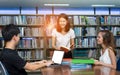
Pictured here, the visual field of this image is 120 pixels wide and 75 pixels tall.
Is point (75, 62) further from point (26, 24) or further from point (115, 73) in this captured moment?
point (26, 24)

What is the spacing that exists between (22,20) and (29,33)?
406 millimetres

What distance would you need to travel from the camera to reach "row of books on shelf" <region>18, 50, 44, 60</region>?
7.31 m

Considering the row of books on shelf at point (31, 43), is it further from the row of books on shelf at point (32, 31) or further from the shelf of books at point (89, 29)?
the shelf of books at point (89, 29)

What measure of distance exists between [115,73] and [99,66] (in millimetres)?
551

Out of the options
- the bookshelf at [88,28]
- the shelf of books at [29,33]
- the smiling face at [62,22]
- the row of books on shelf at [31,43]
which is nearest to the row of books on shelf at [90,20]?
the bookshelf at [88,28]

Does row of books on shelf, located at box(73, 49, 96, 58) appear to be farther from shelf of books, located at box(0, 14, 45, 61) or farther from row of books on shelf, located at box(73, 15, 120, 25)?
shelf of books, located at box(0, 14, 45, 61)

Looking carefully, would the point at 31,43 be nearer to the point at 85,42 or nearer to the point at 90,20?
the point at 85,42

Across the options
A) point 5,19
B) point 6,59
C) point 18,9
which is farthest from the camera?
point 18,9

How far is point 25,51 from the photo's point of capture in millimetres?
7324

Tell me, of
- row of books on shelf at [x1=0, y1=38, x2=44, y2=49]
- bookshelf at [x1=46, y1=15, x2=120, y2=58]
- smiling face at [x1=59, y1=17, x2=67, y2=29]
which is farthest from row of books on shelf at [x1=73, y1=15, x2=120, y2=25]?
smiling face at [x1=59, y1=17, x2=67, y2=29]

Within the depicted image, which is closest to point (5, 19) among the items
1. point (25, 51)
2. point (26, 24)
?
point (26, 24)

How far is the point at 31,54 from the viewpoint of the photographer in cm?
733

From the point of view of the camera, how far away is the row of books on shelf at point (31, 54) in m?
7.31

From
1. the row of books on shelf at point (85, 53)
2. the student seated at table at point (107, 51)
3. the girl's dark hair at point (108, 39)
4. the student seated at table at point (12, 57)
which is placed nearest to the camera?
the student seated at table at point (12, 57)
